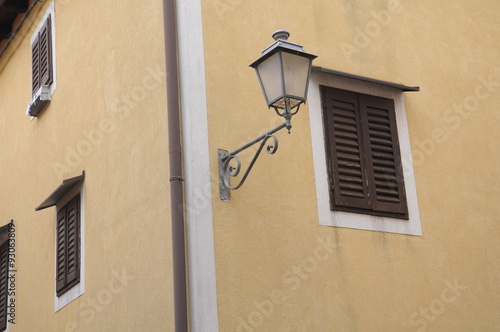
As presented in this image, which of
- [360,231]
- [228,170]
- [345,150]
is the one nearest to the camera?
[228,170]

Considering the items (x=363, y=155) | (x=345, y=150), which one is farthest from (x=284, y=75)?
(x=363, y=155)

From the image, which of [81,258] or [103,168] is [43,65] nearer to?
[103,168]

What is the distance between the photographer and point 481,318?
32.0 feet

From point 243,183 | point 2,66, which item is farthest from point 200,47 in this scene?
point 2,66

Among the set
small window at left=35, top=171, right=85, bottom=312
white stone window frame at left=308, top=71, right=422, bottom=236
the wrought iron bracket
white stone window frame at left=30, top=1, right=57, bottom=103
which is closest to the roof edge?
white stone window frame at left=308, top=71, right=422, bottom=236

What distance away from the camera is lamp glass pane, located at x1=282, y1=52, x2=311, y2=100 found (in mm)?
7664

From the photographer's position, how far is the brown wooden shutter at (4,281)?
13172mm

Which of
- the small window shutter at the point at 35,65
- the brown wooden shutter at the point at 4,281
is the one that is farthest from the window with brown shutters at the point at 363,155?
the brown wooden shutter at the point at 4,281

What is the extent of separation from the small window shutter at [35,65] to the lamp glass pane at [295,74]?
5.94 meters

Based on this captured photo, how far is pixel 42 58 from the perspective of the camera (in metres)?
12.6

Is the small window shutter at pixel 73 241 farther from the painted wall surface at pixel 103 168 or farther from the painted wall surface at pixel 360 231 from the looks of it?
the painted wall surface at pixel 360 231

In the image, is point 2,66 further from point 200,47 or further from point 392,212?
point 392,212

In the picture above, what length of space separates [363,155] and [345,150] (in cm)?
22

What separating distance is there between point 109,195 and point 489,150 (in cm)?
435
